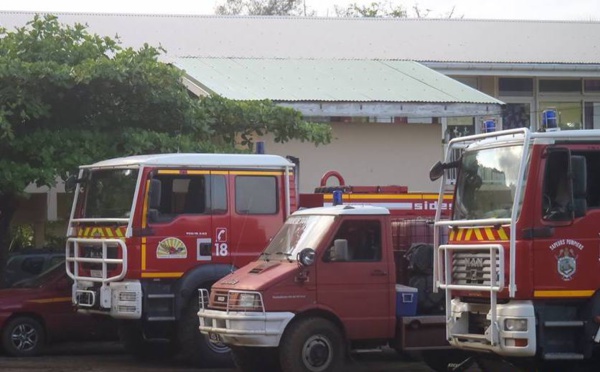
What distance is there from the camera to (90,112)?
19250 millimetres

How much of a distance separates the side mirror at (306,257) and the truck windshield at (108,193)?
303 centimetres

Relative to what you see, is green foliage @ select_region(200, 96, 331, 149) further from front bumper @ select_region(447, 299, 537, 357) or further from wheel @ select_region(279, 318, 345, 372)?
front bumper @ select_region(447, 299, 537, 357)

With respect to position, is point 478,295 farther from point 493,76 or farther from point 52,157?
point 493,76

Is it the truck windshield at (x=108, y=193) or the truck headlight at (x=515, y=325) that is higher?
the truck windshield at (x=108, y=193)

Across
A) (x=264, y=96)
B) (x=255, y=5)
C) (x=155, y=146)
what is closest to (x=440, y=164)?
(x=155, y=146)

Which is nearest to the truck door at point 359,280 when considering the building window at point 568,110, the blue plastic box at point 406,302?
the blue plastic box at point 406,302

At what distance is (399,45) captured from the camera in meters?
27.9

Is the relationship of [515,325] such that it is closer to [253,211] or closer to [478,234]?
[478,234]

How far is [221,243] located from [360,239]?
2.50 meters

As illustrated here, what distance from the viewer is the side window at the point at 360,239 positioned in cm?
1439

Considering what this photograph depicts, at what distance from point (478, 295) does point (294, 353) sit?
2799 millimetres

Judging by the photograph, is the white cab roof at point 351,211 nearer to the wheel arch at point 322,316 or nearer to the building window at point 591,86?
the wheel arch at point 322,316

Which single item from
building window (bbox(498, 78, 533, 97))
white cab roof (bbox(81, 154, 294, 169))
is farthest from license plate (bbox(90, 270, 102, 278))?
building window (bbox(498, 78, 533, 97))

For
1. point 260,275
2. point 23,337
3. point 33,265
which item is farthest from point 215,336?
point 33,265
